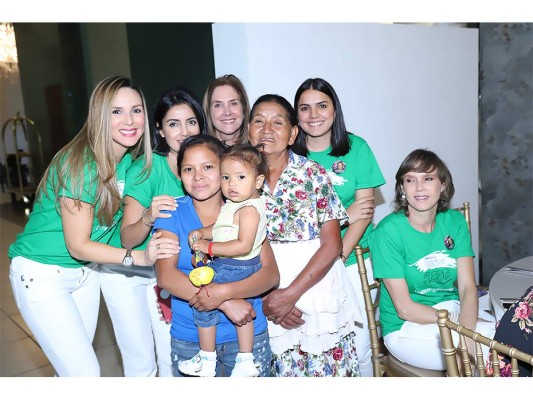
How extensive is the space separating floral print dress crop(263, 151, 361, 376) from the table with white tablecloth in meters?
0.55

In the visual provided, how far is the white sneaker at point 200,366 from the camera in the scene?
5.18 ft

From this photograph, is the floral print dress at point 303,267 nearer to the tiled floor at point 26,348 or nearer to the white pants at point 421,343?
the white pants at point 421,343

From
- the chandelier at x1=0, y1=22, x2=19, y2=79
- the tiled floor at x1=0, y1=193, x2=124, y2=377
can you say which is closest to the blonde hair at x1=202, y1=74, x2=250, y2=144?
the tiled floor at x1=0, y1=193, x2=124, y2=377

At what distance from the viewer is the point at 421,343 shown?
6.57ft

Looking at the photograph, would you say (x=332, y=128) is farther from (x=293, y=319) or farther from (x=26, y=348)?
(x=26, y=348)

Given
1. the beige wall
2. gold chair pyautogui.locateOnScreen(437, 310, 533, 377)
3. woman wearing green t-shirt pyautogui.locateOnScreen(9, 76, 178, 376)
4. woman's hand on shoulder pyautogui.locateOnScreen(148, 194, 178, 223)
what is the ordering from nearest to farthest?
1. gold chair pyautogui.locateOnScreen(437, 310, 533, 377)
2. woman's hand on shoulder pyautogui.locateOnScreen(148, 194, 178, 223)
3. woman wearing green t-shirt pyautogui.locateOnScreen(9, 76, 178, 376)
4. the beige wall

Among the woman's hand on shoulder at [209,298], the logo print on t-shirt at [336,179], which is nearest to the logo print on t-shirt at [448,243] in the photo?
the logo print on t-shirt at [336,179]

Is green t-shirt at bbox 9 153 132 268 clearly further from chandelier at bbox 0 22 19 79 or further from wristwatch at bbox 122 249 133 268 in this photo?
chandelier at bbox 0 22 19 79

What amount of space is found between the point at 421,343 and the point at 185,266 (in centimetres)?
101

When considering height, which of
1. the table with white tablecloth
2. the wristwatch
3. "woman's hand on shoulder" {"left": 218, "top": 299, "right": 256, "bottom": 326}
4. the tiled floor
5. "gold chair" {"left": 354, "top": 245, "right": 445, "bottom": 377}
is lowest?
the tiled floor

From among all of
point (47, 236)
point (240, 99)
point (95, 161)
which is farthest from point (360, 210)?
point (47, 236)

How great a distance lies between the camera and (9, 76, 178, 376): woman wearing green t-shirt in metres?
1.75

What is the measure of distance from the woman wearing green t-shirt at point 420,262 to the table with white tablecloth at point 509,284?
0.41ft

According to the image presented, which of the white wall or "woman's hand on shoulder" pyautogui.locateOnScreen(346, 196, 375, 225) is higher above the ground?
the white wall
